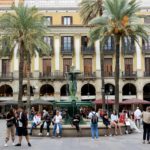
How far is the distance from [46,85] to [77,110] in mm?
31402

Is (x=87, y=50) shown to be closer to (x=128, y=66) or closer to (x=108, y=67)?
(x=108, y=67)

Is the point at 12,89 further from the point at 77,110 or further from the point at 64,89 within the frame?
the point at 77,110

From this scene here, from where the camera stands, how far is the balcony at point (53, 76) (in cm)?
5878

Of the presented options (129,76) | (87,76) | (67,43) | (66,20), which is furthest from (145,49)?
(66,20)

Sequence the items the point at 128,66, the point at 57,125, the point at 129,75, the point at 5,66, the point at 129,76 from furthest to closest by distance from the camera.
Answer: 1. the point at 5,66
2. the point at 128,66
3. the point at 129,75
4. the point at 129,76
5. the point at 57,125

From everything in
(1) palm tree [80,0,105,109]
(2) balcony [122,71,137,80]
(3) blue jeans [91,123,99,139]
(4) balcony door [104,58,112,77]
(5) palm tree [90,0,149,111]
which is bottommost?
(3) blue jeans [91,123,99,139]

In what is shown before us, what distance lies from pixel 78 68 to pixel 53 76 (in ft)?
11.4

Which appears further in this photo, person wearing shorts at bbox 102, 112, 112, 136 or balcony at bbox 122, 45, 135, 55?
balcony at bbox 122, 45, 135, 55

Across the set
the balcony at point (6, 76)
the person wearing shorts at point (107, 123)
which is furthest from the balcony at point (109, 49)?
the person wearing shorts at point (107, 123)

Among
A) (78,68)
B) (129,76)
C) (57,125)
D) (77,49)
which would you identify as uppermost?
(77,49)

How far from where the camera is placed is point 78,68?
59188 mm

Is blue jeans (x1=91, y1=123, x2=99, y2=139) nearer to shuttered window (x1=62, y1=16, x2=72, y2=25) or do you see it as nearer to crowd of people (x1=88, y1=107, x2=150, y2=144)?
crowd of people (x1=88, y1=107, x2=150, y2=144)

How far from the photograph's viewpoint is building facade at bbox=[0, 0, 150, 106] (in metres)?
58.8

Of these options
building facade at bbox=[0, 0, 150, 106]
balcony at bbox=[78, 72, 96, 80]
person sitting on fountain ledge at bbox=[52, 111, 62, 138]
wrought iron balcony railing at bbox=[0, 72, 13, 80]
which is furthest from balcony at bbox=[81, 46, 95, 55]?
person sitting on fountain ledge at bbox=[52, 111, 62, 138]
